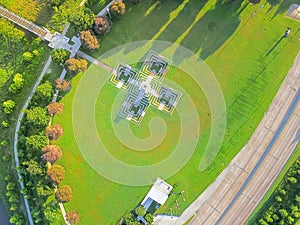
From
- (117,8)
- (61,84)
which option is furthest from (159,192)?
(117,8)

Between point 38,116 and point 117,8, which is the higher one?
point 117,8

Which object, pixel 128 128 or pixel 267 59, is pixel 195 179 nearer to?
pixel 128 128

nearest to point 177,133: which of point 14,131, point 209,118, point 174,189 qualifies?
point 209,118

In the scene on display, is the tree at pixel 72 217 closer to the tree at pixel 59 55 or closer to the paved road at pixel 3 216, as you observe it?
the paved road at pixel 3 216

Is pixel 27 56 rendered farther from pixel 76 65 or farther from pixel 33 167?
pixel 33 167

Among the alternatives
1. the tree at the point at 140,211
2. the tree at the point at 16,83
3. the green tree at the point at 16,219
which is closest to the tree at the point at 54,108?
the tree at the point at 16,83
